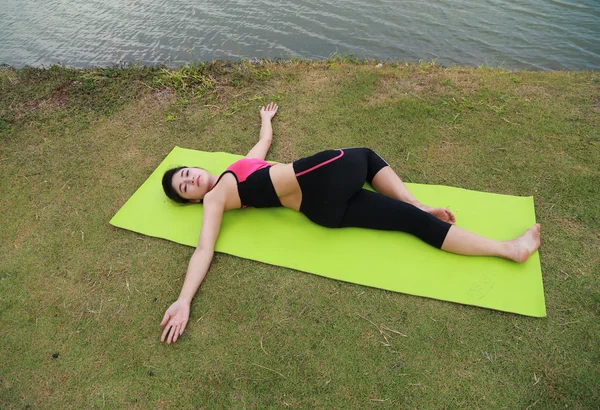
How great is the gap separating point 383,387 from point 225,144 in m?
2.74

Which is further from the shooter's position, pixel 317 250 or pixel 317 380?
pixel 317 250

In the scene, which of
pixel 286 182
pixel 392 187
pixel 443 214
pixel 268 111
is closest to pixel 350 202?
pixel 392 187

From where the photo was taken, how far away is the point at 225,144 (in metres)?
4.04

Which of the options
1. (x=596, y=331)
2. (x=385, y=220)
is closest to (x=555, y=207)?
(x=596, y=331)

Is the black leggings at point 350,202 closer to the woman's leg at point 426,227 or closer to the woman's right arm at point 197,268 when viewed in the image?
the woman's leg at point 426,227

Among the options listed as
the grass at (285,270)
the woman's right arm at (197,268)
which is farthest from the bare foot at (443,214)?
the woman's right arm at (197,268)

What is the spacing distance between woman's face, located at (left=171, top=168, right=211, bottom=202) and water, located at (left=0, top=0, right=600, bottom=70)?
3.26 metres

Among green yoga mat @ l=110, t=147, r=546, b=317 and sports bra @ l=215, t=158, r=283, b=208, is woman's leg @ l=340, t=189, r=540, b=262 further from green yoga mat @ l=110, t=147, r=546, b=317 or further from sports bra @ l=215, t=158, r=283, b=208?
sports bra @ l=215, t=158, r=283, b=208

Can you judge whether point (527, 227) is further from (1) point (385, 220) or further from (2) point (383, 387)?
(2) point (383, 387)

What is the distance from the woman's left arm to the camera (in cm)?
367

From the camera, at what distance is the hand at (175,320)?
2520mm

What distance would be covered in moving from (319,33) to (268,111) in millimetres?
2776

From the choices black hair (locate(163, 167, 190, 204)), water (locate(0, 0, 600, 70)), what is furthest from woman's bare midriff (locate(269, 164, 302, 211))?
water (locate(0, 0, 600, 70))

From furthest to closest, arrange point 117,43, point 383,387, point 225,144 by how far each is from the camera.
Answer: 1. point 117,43
2. point 225,144
3. point 383,387
